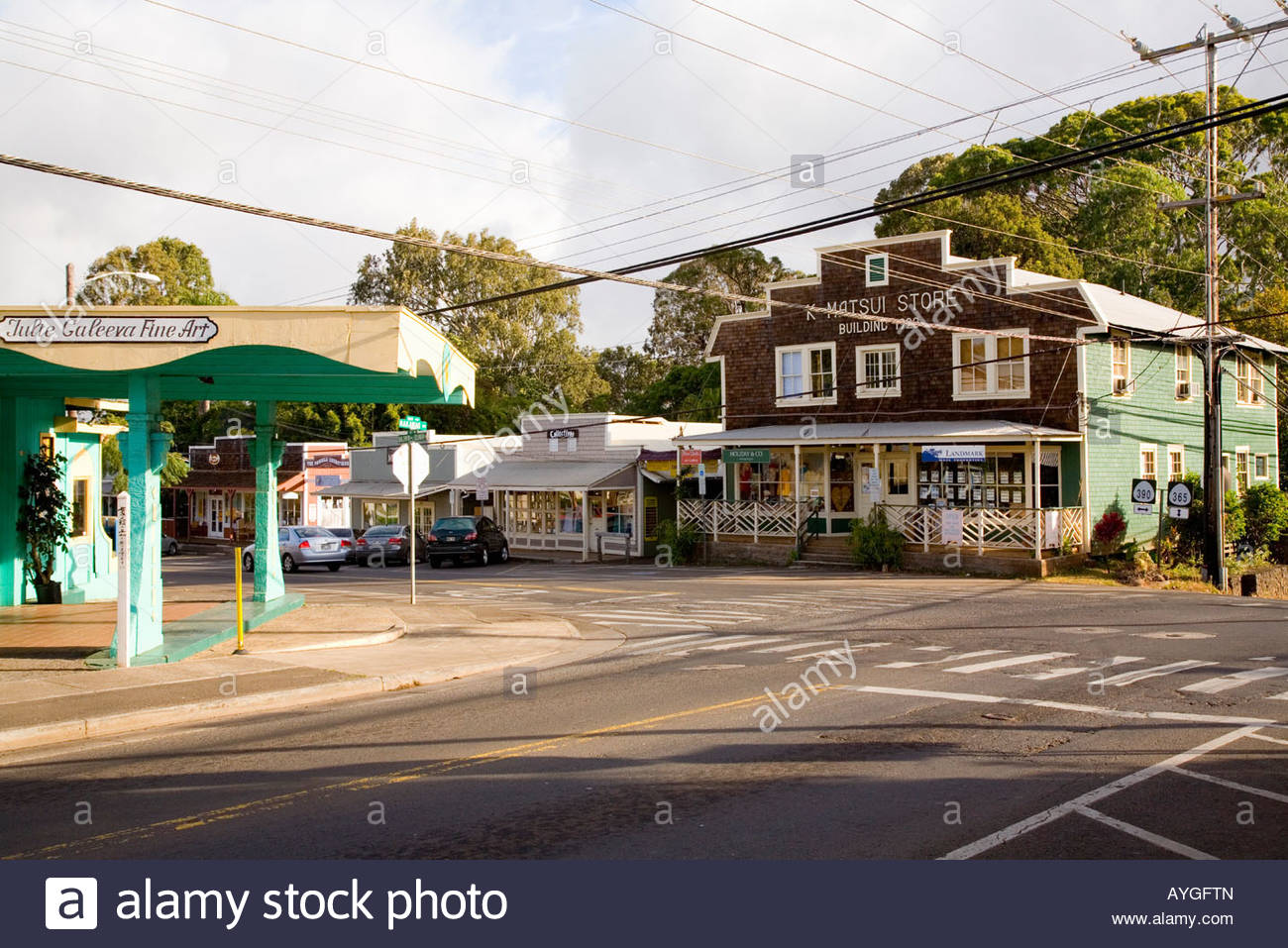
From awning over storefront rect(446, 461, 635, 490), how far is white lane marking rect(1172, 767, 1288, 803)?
3156 cm

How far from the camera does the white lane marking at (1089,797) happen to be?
6688 mm

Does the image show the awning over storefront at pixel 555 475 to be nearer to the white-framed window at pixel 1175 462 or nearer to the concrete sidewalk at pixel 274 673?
the white-framed window at pixel 1175 462

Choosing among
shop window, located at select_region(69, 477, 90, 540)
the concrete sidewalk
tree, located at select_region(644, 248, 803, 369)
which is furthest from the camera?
tree, located at select_region(644, 248, 803, 369)

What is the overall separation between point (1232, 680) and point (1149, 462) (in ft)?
73.7

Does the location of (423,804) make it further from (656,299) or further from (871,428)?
(656,299)

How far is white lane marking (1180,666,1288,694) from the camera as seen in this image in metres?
12.1

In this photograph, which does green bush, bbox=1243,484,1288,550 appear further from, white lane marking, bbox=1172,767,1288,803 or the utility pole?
white lane marking, bbox=1172,767,1288,803

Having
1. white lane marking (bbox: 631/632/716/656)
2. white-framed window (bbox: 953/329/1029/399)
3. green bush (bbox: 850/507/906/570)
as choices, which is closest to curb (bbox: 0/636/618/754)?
white lane marking (bbox: 631/632/716/656)

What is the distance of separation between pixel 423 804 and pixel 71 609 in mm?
14198

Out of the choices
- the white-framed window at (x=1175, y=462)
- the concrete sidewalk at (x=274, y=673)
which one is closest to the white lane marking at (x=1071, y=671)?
the concrete sidewalk at (x=274, y=673)

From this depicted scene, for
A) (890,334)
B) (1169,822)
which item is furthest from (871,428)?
(1169,822)

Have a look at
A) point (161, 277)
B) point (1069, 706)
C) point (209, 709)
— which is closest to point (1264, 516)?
point (1069, 706)

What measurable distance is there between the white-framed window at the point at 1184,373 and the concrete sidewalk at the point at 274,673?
2419cm

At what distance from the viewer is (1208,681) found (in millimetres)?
12578
